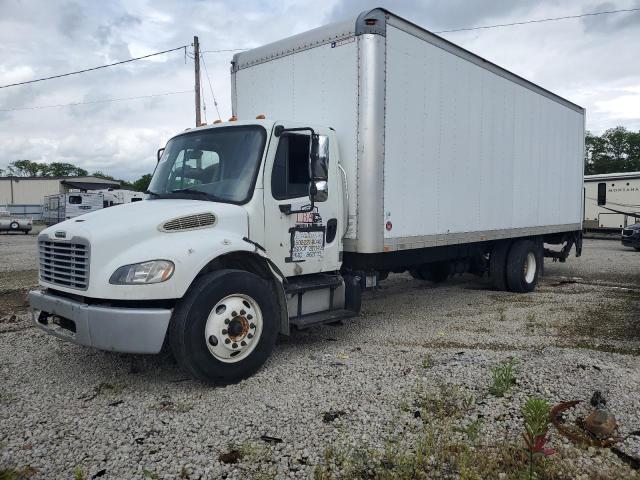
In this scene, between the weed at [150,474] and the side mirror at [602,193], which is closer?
the weed at [150,474]

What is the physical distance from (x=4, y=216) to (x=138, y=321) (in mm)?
32231

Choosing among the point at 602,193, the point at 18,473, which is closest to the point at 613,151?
the point at 602,193

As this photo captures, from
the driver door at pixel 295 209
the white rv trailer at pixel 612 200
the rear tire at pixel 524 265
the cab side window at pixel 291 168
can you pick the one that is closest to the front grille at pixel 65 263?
the driver door at pixel 295 209

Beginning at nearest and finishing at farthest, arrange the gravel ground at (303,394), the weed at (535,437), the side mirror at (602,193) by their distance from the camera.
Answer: the weed at (535,437)
the gravel ground at (303,394)
the side mirror at (602,193)

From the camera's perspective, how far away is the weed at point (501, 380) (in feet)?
14.6

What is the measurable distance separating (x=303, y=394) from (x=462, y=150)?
448 centimetres

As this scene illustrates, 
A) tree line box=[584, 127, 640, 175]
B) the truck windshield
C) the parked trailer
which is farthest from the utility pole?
tree line box=[584, 127, 640, 175]

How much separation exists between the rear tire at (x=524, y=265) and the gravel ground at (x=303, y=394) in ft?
6.61

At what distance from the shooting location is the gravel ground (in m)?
3.49

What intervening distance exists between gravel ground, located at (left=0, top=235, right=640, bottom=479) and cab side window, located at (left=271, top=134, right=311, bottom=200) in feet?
5.80

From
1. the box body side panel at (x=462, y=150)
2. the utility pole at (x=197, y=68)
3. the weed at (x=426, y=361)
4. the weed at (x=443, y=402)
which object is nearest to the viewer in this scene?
the weed at (x=443, y=402)

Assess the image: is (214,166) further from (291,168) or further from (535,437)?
(535,437)

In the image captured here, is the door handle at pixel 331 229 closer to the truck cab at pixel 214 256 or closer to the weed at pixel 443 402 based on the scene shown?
the truck cab at pixel 214 256

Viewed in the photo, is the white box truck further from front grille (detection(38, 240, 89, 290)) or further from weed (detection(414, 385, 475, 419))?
weed (detection(414, 385, 475, 419))
